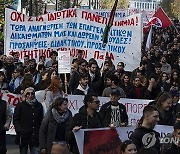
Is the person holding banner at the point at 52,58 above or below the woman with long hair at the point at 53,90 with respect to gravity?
above

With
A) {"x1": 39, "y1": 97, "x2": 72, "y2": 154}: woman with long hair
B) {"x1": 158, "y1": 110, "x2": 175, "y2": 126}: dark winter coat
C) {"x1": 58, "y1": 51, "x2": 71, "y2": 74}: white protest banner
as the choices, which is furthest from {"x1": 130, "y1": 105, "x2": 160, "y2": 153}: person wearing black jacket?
{"x1": 58, "y1": 51, "x2": 71, "y2": 74}: white protest banner

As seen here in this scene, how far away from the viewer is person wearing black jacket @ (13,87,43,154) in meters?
10.5

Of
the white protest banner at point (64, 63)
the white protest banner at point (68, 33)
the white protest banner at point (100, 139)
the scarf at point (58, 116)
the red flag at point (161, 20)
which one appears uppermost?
the red flag at point (161, 20)

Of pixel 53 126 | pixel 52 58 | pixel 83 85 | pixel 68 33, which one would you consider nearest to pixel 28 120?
pixel 53 126

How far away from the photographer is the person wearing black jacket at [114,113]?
33.5 ft

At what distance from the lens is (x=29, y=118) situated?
412 inches

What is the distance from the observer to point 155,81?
13891mm

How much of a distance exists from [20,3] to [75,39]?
11.6m

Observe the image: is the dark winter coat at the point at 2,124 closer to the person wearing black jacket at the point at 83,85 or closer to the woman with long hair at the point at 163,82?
the person wearing black jacket at the point at 83,85

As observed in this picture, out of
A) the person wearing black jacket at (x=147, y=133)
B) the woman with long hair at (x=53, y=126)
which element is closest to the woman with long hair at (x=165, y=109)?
the woman with long hair at (x=53, y=126)

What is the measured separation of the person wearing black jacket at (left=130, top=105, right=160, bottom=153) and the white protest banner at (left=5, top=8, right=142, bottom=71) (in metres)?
9.62

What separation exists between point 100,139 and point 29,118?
5.33 ft

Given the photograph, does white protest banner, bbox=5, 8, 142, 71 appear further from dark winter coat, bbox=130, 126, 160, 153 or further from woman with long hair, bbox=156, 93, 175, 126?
dark winter coat, bbox=130, 126, 160, 153

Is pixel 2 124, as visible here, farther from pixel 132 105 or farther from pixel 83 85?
pixel 132 105
